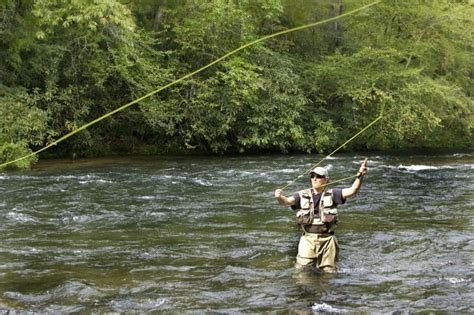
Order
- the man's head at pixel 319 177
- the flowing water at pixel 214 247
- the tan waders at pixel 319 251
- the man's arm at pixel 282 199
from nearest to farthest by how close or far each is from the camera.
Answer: the flowing water at pixel 214 247 → the man's arm at pixel 282 199 → the man's head at pixel 319 177 → the tan waders at pixel 319 251

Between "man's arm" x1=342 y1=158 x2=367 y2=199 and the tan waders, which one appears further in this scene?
the tan waders

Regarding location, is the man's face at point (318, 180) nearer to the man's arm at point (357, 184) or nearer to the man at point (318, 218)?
the man at point (318, 218)

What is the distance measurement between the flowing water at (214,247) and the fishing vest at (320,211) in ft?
2.17

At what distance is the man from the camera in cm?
727

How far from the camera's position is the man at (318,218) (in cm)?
727

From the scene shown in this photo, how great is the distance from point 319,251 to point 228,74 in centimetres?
1587

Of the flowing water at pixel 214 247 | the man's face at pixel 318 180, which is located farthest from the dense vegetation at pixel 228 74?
the man's face at pixel 318 180

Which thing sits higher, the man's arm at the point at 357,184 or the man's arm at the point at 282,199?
the man's arm at the point at 357,184

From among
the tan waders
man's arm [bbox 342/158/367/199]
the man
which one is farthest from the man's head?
the tan waders

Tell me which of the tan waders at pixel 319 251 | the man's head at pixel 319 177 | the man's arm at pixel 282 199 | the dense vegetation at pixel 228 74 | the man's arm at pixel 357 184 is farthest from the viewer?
the dense vegetation at pixel 228 74

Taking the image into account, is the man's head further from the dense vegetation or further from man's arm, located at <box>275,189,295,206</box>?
the dense vegetation

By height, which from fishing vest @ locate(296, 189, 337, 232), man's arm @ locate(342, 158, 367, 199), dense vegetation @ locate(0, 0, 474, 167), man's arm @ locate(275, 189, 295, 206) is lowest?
fishing vest @ locate(296, 189, 337, 232)

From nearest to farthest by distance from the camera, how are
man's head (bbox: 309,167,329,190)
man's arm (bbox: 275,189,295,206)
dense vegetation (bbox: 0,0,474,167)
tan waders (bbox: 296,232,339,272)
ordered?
man's arm (bbox: 275,189,295,206) < man's head (bbox: 309,167,329,190) < tan waders (bbox: 296,232,339,272) < dense vegetation (bbox: 0,0,474,167)

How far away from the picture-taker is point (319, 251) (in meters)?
7.47
